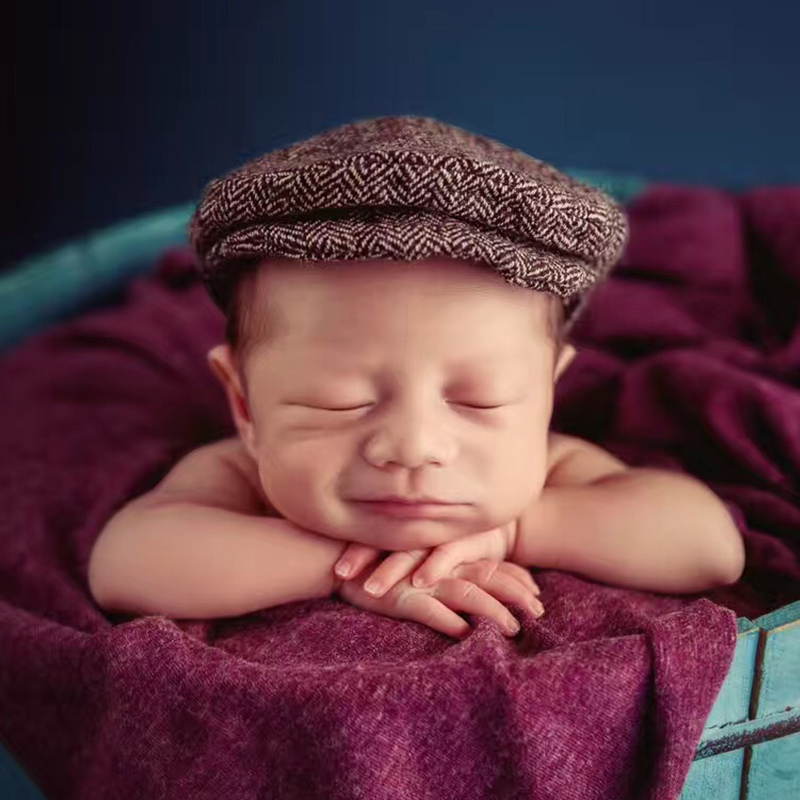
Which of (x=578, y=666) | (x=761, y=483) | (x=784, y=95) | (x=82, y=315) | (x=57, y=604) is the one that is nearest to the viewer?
(x=578, y=666)

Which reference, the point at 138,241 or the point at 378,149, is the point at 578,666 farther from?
the point at 138,241

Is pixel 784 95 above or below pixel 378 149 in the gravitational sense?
above

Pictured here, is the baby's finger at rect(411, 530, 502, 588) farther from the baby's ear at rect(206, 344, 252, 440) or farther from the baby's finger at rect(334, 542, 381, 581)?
the baby's ear at rect(206, 344, 252, 440)

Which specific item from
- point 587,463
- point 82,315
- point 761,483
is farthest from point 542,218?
point 82,315

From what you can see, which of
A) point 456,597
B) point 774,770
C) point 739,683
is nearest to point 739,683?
point 739,683

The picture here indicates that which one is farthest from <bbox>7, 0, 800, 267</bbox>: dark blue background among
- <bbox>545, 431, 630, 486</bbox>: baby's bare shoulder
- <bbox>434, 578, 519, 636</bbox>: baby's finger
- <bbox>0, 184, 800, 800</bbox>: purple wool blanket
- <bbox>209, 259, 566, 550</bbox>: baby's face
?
<bbox>434, 578, 519, 636</bbox>: baby's finger

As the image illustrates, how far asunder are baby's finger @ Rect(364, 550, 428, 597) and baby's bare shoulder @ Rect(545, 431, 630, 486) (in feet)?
0.65

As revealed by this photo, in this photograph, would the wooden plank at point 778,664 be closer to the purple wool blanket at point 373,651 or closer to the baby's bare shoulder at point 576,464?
the purple wool blanket at point 373,651

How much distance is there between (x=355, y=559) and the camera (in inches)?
29.9

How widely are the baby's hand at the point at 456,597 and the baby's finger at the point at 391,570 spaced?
0.03ft

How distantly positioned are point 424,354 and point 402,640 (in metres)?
0.22

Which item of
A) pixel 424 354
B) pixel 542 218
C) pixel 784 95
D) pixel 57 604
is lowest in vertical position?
pixel 57 604

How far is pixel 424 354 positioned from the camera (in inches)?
27.0

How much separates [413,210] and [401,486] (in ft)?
0.67
